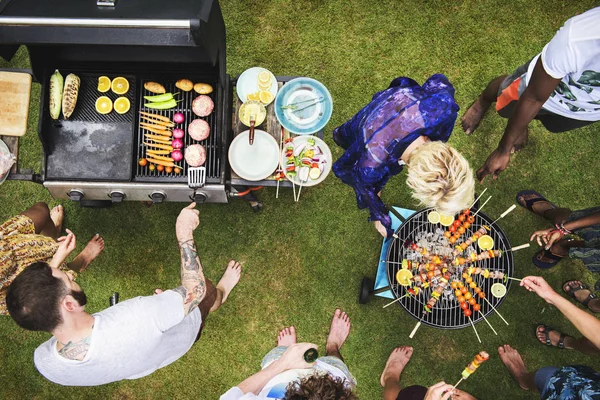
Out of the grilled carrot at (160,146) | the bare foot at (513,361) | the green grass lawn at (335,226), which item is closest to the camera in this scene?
the grilled carrot at (160,146)

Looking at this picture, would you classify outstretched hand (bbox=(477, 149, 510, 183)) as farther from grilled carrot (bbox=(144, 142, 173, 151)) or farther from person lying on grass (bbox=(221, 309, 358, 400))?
grilled carrot (bbox=(144, 142, 173, 151))

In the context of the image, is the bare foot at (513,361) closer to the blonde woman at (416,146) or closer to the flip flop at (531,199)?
the flip flop at (531,199)

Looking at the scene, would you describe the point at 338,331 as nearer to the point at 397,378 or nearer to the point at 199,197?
the point at 397,378

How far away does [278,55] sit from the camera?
465 centimetres

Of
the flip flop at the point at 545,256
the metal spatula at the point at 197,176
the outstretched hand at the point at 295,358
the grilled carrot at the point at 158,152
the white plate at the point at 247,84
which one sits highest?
the white plate at the point at 247,84

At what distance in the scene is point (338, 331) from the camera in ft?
14.2

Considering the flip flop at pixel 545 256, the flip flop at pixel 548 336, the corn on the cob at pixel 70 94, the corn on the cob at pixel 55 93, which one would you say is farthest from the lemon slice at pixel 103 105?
the flip flop at pixel 548 336

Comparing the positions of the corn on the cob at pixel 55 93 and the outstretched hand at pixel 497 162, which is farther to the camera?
the outstretched hand at pixel 497 162

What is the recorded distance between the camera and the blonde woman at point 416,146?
2.62 metres

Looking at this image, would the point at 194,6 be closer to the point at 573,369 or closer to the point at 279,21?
the point at 279,21

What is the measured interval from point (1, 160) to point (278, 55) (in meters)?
2.72

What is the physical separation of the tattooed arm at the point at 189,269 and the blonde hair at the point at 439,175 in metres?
1.70

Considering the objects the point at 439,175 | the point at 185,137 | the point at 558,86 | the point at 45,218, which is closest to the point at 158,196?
the point at 185,137

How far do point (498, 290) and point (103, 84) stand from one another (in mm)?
3600
